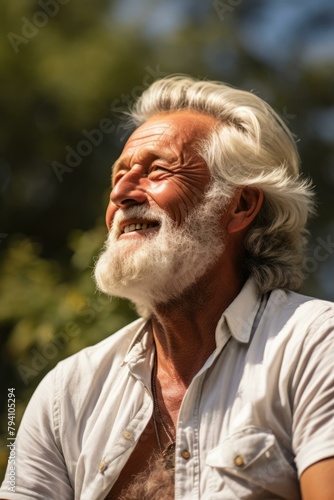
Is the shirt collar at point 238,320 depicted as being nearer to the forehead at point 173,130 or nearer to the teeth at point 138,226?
the teeth at point 138,226

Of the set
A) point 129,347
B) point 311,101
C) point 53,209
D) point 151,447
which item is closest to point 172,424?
point 151,447

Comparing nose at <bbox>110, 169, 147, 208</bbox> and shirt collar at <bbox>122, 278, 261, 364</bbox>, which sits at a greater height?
nose at <bbox>110, 169, 147, 208</bbox>

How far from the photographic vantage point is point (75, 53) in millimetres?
6836

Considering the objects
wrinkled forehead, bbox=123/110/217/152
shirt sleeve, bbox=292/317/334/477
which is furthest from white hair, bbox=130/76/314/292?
shirt sleeve, bbox=292/317/334/477

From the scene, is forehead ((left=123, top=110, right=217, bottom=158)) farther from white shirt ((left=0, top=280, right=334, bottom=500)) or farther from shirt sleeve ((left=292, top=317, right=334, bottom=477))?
shirt sleeve ((left=292, top=317, right=334, bottom=477))

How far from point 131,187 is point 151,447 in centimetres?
97

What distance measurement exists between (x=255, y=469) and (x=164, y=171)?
4.01ft

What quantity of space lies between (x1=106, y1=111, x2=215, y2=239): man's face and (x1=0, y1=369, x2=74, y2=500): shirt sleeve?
0.71m

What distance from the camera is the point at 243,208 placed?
367 centimetres

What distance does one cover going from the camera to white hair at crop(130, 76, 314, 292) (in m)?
3.61

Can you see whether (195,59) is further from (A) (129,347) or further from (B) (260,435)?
(B) (260,435)

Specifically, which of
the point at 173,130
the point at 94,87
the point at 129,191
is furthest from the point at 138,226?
the point at 94,87

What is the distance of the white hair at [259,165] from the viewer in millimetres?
3605

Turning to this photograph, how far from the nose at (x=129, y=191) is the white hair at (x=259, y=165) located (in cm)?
28
